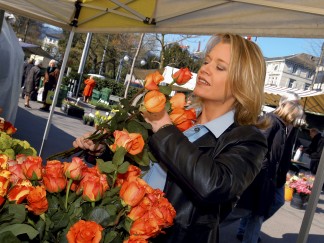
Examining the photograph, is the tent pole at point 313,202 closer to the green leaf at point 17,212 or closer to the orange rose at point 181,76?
the orange rose at point 181,76

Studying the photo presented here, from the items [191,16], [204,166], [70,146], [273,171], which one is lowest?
[70,146]

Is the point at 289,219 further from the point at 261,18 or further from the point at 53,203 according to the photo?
the point at 53,203

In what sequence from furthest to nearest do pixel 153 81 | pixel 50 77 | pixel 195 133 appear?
pixel 50 77
pixel 195 133
pixel 153 81

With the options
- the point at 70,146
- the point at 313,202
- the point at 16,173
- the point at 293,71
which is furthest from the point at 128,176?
the point at 293,71

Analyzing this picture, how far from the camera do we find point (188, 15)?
9.32 ft

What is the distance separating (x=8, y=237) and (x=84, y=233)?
151mm

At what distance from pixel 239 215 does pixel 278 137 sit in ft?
3.05

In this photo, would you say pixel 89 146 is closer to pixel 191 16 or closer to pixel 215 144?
pixel 215 144

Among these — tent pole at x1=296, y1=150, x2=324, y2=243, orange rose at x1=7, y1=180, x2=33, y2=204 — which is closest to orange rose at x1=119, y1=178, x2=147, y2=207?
orange rose at x1=7, y1=180, x2=33, y2=204

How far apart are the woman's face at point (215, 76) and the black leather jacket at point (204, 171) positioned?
13cm

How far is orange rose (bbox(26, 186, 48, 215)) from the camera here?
2.99ft

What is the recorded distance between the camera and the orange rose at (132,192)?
98 cm

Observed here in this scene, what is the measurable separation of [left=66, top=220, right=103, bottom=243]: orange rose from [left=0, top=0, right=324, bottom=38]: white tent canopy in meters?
1.49

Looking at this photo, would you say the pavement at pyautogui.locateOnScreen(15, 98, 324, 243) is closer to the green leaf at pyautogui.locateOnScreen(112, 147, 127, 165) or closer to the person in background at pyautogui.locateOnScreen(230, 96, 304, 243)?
the person in background at pyautogui.locateOnScreen(230, 96, 304, 243)
